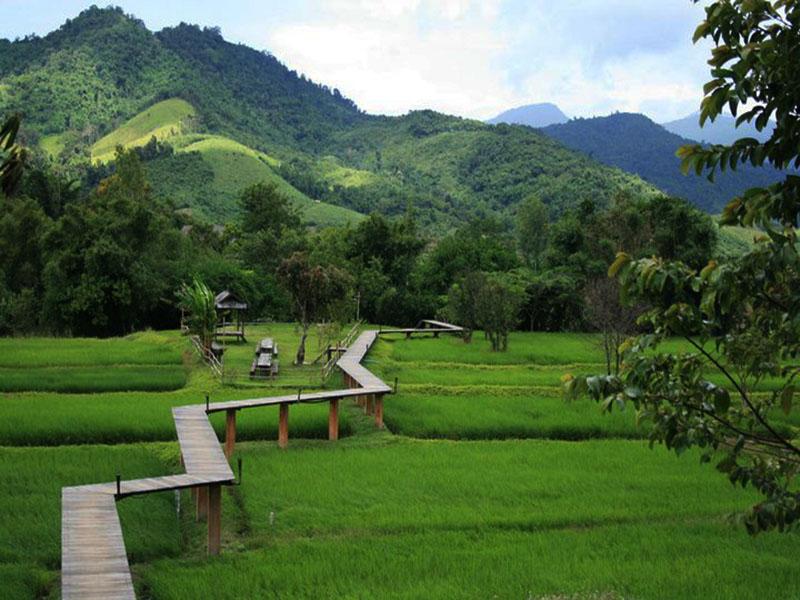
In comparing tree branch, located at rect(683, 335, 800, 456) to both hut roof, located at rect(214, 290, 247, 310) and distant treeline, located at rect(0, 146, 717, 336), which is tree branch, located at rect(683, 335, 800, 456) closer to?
distant treeline, located at rect(0, 146, 717, 336)

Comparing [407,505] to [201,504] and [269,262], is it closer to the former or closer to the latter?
[201,504]

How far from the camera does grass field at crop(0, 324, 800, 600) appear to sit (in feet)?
29.3

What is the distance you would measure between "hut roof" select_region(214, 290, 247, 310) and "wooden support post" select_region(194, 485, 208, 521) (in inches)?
774

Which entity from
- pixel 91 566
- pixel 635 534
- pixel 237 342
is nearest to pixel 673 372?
pixel 91 566

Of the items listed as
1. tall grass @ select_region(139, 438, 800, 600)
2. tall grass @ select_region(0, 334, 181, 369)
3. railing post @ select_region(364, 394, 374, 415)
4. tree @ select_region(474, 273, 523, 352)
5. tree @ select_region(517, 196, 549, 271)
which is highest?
tree @ select_region(517, 196, 549, 271)

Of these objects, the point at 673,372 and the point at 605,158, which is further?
the point at 605,158

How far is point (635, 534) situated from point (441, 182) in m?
119

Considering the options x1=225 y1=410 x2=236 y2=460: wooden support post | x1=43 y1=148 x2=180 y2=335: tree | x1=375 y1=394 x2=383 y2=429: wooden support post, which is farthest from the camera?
x1=43 y1=148 x2=180 y2=335: tree

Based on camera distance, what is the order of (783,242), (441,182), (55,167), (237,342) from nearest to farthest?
(783,242) < (237,342) < (55,167) < (441,182)

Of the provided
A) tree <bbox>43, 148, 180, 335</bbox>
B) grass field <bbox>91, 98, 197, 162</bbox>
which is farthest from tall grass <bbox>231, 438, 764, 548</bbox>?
grass field <bbox>91, 98, 197, 162</bbox>

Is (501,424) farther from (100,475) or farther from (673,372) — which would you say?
(673,372)

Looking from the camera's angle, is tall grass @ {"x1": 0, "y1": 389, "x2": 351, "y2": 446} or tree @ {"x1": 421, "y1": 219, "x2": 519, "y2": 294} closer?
tall grass @ {"x1": 0, "y1": 389, "x2": 351, "y2": 446}

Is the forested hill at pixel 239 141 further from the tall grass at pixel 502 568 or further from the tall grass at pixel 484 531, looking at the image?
the tall grass at pixel 502 568

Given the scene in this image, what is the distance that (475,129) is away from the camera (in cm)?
14612
